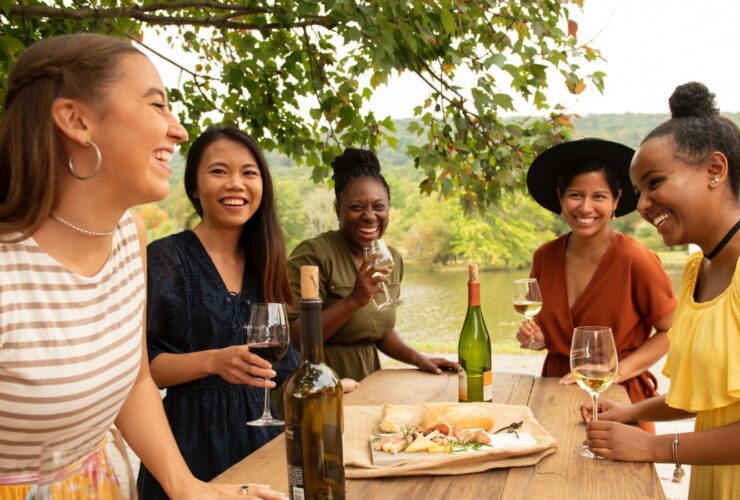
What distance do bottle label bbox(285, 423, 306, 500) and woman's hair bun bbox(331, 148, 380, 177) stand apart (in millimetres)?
2444

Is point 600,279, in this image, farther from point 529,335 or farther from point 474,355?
point 474,355

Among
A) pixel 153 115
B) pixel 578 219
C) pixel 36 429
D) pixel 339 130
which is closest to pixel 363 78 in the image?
pixel 339 130

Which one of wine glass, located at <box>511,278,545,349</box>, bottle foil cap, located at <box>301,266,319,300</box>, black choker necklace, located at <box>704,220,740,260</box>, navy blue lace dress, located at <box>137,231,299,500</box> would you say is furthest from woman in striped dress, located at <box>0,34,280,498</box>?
wine glass, located at <box>511,278,545,349</box>

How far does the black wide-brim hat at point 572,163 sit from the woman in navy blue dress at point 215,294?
1.52 metres

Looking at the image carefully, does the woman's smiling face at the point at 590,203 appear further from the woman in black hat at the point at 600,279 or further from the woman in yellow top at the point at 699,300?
the woman in yellow top at the point at 699,300

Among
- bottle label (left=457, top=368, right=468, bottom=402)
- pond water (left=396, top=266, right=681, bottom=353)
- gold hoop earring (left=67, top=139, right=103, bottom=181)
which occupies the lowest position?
pond water (left=396, top=266, right=681, bottom=353)

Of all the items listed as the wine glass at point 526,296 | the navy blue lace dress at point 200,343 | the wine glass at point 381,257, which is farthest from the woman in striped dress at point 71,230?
the wine glass at point 526,296

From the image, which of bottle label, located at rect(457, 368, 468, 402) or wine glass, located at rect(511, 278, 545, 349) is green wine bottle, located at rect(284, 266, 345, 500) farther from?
wine glass, located at rect(511, 278, 545, 349)

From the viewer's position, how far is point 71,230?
5.04 ft

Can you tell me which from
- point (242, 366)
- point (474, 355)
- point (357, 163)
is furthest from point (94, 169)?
point (357, 163)

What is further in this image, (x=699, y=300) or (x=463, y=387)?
(x=463, y=387)

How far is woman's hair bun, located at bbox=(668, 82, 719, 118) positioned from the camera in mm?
2105

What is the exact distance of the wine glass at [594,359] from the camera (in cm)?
192

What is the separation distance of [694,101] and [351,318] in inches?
73.9
